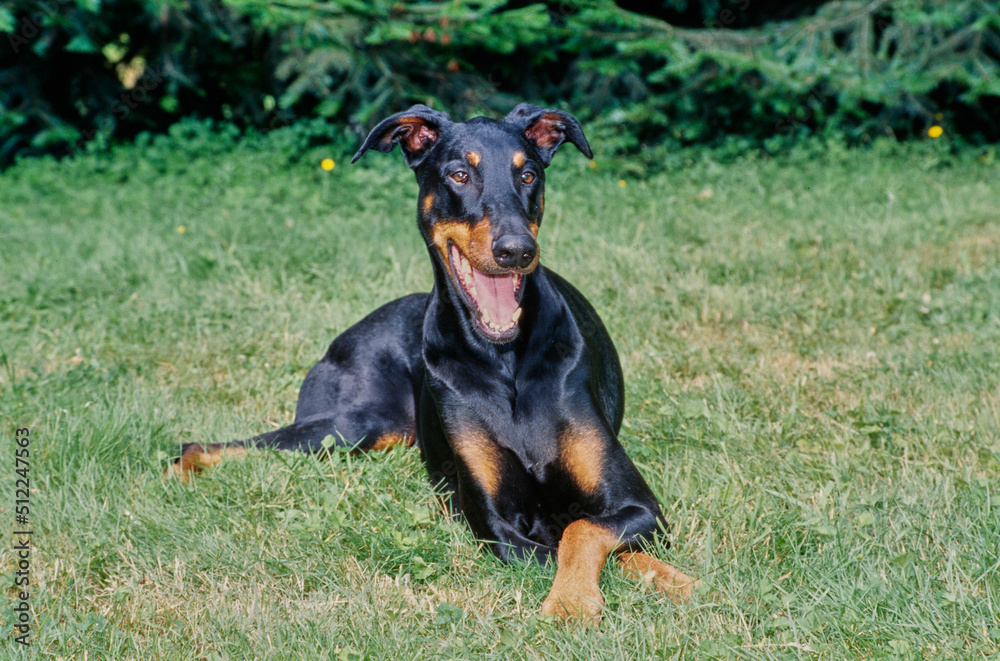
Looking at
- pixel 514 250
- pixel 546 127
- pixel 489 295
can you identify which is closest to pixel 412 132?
pixel 546 127

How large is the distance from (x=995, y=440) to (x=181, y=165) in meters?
7.83

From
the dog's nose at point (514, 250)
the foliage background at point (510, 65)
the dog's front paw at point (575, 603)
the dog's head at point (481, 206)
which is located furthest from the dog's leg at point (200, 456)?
the foliage background at point (510, 65)

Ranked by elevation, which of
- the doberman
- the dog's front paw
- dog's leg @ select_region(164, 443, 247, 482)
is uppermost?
the doberman

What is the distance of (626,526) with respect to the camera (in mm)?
2775

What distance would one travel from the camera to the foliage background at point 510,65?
799 centimetres

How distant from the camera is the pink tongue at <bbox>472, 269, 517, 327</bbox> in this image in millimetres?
3037

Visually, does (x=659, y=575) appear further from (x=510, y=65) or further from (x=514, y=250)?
(x=510, y=65)

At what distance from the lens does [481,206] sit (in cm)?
297

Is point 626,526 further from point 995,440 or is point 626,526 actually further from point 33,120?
point 33,120

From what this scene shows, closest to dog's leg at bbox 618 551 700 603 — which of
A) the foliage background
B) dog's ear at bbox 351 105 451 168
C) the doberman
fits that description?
the doberman

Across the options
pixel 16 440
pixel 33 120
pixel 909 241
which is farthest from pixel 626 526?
pixel 33 120

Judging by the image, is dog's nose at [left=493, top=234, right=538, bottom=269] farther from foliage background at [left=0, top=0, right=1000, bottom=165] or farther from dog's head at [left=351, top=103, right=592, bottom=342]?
foliage background at [left=0, top=0, right=1000, bottom=165]

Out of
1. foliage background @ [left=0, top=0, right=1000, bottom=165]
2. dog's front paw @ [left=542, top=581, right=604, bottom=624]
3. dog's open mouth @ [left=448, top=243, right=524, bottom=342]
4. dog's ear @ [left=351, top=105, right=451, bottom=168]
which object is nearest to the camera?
dog's front paw @ [left=542, top=581, right=604, bottom=624]

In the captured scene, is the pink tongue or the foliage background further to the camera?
the foliage background
